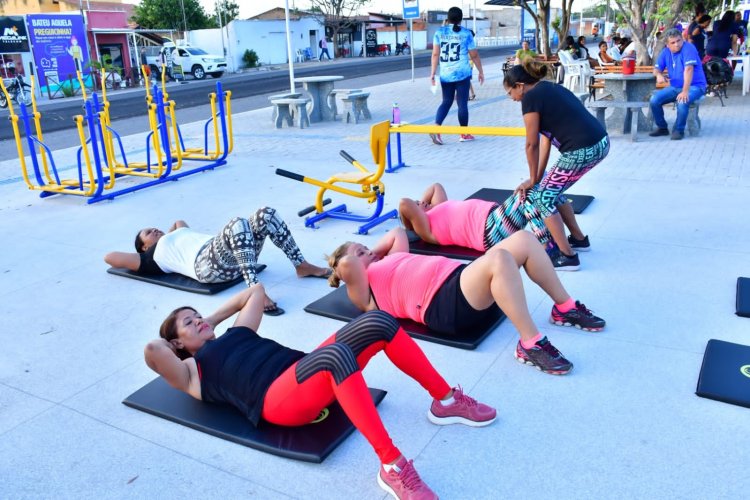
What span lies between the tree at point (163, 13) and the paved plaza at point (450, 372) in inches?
1382

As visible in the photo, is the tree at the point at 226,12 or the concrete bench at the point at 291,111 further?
the tree at the point at 226,12

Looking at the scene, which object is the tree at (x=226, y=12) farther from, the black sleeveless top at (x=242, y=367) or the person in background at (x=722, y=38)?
the black sleeveless top at (x=242, y=367)

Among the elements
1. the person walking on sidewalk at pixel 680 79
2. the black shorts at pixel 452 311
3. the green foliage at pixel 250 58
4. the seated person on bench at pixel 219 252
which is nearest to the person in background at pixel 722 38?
the person walking on sidewalk at pixel 680 79

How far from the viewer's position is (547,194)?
387 centimetres

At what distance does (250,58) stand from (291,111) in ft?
80.3

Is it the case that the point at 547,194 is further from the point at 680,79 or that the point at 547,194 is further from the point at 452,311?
the point at 680,79

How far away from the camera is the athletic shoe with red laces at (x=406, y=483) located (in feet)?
6.59

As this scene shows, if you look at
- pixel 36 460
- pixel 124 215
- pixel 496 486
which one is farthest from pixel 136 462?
pixel 124 215

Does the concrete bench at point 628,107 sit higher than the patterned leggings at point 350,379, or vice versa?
the concrete bench at point 628,107

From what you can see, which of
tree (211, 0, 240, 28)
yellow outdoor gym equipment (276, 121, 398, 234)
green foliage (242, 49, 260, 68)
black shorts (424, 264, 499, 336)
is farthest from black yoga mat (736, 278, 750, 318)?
tree (211, 0, 240, 28)

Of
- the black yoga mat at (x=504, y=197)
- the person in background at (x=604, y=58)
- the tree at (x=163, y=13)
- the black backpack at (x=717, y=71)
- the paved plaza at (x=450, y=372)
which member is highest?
the tree at (x=163, y=13)

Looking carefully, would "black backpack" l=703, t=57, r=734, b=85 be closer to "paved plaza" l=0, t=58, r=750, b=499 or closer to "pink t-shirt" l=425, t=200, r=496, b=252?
"paved plaza" l=0, t=58, r=750, b=499

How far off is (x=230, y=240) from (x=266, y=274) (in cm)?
60

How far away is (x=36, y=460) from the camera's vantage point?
2.42 metres
